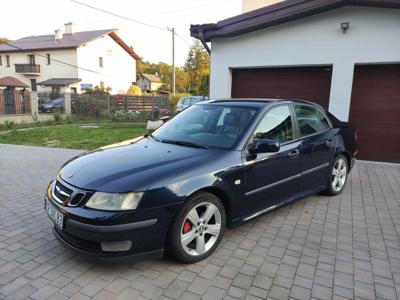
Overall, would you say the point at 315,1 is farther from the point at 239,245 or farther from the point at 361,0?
the point at 239,245

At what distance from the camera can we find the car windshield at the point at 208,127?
363 cm

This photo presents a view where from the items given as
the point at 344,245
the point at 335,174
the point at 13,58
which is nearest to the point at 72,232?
the point at 344,245

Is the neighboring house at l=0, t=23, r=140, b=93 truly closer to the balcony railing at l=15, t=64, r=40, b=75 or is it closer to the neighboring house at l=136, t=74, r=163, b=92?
the balcony railing at l=15, t=64, r=40, b=75

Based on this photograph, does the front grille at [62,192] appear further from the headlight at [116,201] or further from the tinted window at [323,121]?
the tinted window at [323,121]

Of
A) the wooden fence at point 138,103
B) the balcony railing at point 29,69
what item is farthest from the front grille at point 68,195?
the balcony railing at point 29,69

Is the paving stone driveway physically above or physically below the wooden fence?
below

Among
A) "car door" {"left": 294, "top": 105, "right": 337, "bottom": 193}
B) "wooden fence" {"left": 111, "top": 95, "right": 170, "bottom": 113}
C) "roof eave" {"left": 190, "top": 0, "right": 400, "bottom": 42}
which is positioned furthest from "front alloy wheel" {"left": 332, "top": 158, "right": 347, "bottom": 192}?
"wooden fence" {"left": 111, "top": 95, "right": 170, "bottom": 113}

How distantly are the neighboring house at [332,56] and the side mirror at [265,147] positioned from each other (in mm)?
4908

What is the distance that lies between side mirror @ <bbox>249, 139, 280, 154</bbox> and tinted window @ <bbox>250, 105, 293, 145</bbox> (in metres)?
0.10

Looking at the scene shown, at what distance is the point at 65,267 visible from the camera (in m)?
3.03

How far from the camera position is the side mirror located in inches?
134

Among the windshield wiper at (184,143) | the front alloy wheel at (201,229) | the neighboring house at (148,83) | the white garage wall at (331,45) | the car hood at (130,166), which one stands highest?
the neighboring house at (148,83)

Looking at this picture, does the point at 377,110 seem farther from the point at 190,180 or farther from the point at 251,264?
the point at 190,180

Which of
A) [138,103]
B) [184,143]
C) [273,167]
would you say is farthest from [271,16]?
[138,103]
